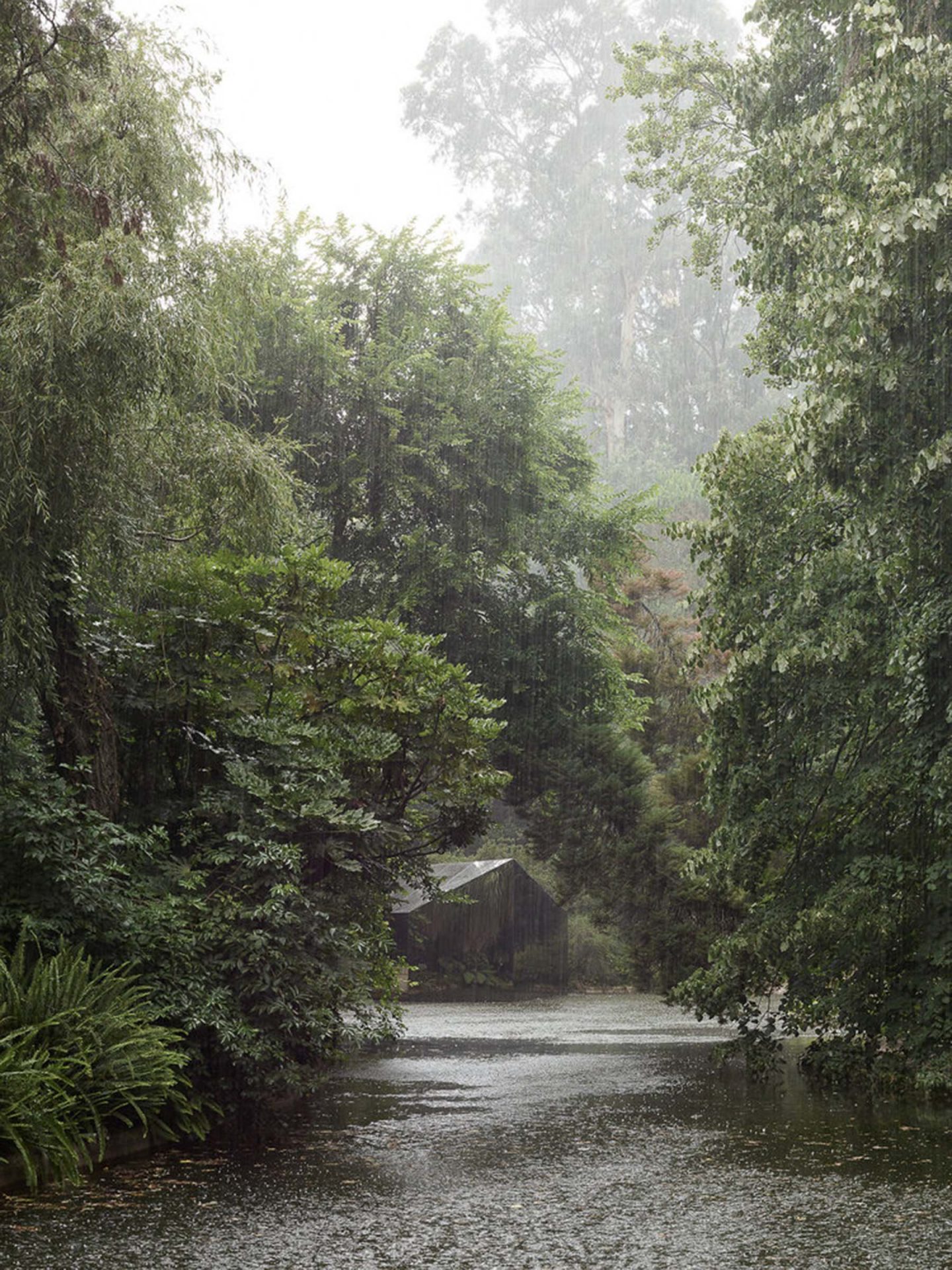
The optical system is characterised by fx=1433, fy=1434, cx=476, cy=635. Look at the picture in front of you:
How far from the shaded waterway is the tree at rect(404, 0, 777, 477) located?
4855 centimetres

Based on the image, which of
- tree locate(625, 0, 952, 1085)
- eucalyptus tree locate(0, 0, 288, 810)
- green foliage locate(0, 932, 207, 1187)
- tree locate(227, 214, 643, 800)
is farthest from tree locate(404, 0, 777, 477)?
green foliage locate(0, 932, 207, 1187)

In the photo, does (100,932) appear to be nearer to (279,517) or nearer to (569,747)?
(279,517)

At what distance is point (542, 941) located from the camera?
98.0 ft

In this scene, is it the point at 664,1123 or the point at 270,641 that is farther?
the point at 270,641

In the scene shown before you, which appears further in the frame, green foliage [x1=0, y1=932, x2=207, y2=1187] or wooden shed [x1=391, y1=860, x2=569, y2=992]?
wooden shed [x1=391, y1=860, x2=569, y2=992]

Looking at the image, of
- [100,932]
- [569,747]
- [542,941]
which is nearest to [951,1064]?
[100,932]

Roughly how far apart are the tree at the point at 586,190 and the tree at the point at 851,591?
149 ft

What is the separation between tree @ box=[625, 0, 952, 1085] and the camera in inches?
418

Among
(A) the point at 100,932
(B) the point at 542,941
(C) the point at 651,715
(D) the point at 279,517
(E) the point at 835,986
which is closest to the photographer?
(A) the point at 100,932

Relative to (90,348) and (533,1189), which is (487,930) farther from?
(533,1189)

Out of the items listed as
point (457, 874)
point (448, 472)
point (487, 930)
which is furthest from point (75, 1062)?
point (487, 930)

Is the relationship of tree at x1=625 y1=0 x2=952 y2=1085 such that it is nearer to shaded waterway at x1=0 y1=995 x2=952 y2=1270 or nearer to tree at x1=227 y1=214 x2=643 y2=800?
shaded waterway at x1=0 y1=995 x2=952 y2=1270

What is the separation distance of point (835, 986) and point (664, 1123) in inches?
130

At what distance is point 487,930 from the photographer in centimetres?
2844
